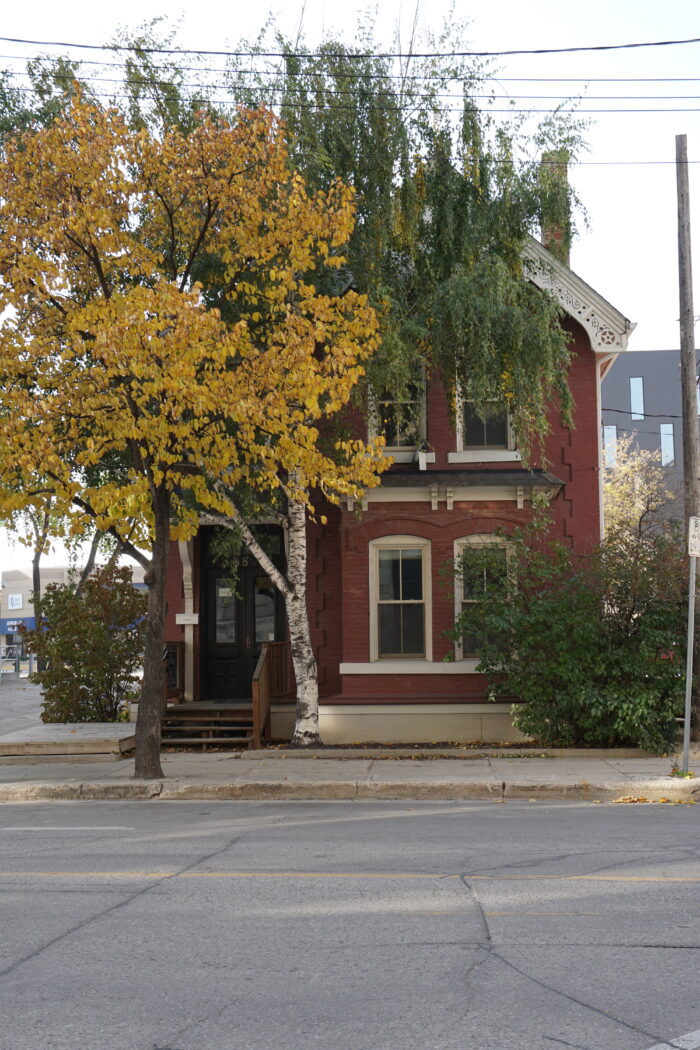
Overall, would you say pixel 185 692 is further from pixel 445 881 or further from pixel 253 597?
pixel 445 881

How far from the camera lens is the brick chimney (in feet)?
53.3

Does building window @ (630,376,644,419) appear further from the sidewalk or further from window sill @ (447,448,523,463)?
the sidewalk

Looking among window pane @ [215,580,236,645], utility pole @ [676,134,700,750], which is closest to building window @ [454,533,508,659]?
utility pole @ [676,134,700,750]

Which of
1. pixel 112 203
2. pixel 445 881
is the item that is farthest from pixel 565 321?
pixel 445 881

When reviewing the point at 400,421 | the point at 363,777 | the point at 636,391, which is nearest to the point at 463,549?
the point at 400,421

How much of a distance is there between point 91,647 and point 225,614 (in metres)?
2.70

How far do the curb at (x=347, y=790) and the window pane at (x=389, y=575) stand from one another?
5812 millimetres

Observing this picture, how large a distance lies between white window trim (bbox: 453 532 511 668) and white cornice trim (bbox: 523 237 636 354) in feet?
12.5

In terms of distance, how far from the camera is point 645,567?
1650 centimetres

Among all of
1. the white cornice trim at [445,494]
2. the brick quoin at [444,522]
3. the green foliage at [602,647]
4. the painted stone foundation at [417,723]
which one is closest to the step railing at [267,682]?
the brick quoin at [444,522]

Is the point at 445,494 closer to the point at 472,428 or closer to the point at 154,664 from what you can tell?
the point at 472,428

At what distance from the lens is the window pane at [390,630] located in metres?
19.2

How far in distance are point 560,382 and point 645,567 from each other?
3158mm

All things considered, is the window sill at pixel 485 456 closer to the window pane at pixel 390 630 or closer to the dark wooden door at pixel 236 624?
the window pane at pixel 390 630
